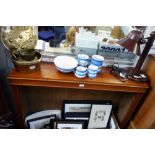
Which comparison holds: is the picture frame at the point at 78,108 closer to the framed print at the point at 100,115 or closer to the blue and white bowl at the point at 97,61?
the framed print at the point at 100,115

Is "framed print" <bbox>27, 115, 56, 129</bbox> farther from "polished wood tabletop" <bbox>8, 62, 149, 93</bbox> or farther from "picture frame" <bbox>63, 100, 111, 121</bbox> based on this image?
"polished wood tabletop" <bbox>8, 62, 149, 93</bbox>

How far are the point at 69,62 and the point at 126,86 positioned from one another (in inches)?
18.4

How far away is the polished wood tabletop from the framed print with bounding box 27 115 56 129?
56 centimetres

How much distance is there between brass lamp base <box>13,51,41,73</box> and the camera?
3.25ft

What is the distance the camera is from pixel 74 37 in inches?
44.4

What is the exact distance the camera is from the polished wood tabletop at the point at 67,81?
3.39 feet

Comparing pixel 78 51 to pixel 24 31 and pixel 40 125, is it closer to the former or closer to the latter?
pixel 24 31

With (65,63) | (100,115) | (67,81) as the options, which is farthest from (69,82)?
(100,115)

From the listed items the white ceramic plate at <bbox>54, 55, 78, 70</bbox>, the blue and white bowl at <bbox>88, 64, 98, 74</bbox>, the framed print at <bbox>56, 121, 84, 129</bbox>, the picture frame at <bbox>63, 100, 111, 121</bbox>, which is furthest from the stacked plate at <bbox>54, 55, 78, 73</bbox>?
the framed print at <bbox>56, 121, 84, 129</bbox>

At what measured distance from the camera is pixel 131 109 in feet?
4.05

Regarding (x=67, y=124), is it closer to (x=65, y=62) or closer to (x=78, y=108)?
(x=78, y=108)

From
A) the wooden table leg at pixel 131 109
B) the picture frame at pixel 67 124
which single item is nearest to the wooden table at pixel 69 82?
the wooden table leg at pixel 131 109

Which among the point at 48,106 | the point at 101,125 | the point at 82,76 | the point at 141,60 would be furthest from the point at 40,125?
the point at 141,60

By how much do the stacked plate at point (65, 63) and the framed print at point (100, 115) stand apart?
1.76 feet
